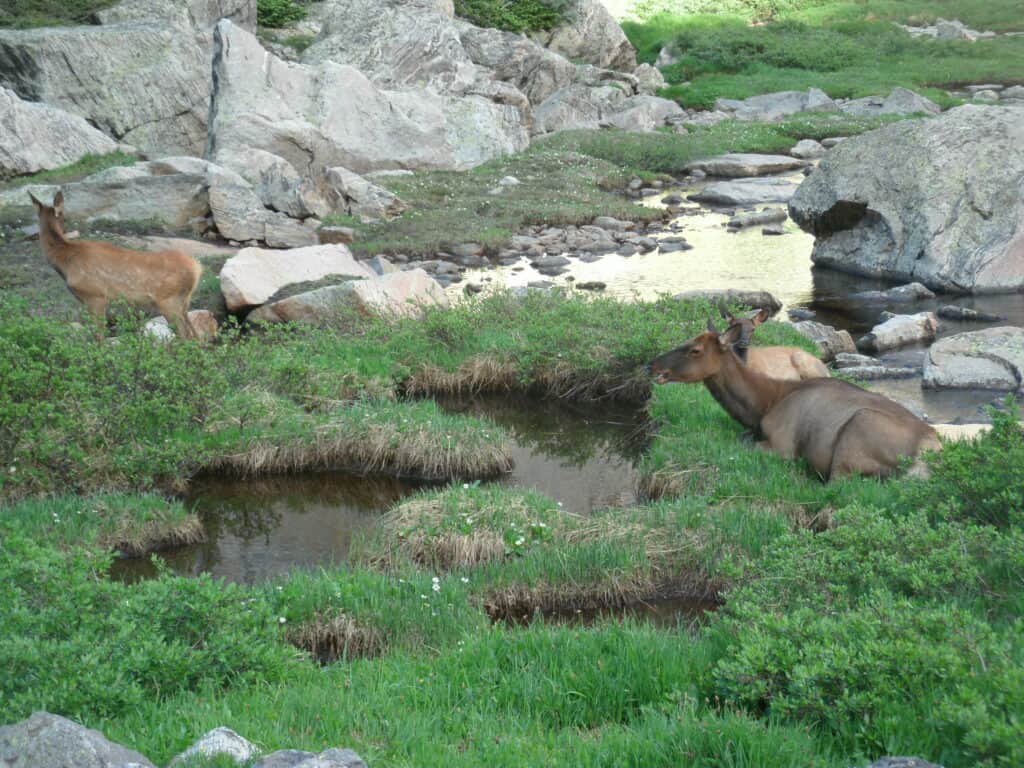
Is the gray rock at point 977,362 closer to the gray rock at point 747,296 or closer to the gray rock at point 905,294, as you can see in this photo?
the gray rock at point 747,296

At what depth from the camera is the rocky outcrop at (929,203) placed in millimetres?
18359

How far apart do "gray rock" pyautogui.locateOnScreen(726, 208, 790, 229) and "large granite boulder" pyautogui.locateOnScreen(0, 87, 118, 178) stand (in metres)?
15.1

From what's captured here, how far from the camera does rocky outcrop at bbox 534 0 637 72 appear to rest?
172 ft

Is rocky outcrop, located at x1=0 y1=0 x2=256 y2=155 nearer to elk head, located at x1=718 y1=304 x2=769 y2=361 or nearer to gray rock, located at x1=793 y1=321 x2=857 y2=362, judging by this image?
gray rock, located at x1=793 y1=321 x2=857 y2=362

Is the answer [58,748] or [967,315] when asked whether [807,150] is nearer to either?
[967,315]

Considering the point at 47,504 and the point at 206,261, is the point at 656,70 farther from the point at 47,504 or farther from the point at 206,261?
the point at 47,504

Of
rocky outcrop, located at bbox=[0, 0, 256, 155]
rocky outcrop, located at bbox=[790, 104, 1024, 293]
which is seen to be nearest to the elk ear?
rocky outcrop, located at bbox=[790, 104, 1024, 293]

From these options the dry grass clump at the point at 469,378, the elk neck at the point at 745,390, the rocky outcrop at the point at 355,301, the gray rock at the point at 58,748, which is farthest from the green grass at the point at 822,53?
the gray rock at the point at 58,748

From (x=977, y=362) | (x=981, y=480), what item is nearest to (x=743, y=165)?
(x=977, y=362)

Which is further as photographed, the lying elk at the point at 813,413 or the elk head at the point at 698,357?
the elk head at the point at 698,357

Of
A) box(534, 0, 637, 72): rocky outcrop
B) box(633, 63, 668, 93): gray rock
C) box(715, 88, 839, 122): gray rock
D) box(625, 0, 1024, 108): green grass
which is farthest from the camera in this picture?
box(534, 0, 637, 72): rocky outcrop

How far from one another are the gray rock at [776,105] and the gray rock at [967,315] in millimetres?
27575

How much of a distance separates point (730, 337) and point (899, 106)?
110ft

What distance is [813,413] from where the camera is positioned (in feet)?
31.6
